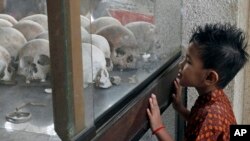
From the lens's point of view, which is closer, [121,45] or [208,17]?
[121,45]

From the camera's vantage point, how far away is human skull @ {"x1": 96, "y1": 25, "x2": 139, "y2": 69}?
1.24 metres

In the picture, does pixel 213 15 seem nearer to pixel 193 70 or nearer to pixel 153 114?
pixel 193 70

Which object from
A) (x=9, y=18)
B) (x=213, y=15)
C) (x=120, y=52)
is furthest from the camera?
(x=213, y=15)

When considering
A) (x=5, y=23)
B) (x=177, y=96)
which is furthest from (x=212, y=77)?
(x=5, y=23)

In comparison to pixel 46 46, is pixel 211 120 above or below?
below

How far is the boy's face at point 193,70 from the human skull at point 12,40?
19.3 inches

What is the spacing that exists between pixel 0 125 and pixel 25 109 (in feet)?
0.21

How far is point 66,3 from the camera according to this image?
0.74 m

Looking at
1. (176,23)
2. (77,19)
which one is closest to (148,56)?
(176,23)

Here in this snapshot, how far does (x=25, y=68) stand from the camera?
3.82ft

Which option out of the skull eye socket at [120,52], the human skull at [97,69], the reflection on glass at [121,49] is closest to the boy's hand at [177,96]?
the reflection on glass at [121,49]

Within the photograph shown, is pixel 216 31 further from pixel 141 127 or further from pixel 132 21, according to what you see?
pixel 141 127

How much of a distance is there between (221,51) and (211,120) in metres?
0.21

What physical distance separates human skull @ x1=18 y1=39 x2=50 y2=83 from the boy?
0.35 m
